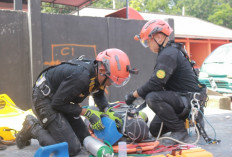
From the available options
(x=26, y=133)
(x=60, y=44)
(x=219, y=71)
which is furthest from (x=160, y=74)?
(x=219, y=71)

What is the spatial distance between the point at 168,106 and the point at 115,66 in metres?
1.13

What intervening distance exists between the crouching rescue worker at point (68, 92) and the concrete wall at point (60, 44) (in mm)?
3545

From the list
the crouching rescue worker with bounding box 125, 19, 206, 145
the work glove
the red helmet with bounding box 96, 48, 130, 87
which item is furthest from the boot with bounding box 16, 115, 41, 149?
the crouching rescue worker with bounding box 125, 19, 206, 145

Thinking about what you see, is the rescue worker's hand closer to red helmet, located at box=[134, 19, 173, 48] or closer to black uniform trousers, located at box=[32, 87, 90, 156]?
black uniform trousers, located at box=[32, 87, 90, 156]

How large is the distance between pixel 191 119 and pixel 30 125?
251cm

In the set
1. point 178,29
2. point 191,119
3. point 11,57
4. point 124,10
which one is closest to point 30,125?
point 191,119

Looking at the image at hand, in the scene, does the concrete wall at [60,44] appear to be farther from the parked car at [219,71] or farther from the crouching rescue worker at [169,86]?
the crouching rescue worker at [169,86]

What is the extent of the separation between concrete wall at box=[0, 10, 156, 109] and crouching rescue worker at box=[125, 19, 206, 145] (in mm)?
3930

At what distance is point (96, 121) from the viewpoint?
12.4 ft

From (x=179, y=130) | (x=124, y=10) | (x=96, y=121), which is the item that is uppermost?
(x=124, y=10)

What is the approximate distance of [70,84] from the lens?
3643mm

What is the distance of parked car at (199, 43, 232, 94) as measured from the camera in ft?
31.9

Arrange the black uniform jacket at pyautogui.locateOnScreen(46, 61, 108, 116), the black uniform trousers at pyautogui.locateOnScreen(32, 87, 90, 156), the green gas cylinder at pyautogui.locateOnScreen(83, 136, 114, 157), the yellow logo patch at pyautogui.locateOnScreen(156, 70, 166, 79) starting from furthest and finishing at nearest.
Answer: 1. the yellow logo patch at pyautogui.locateOnScreen(156, 70, 166, 79)
2. the black uniform trousers at pyautogui.locateOnScreen(32, 87, 90, 156)
3. the black uniform jacket at pyautogui.locateOnScreen(46, 61, 108, 116)
4. the green gas cylinder at pyautogui.locateOnScreen(83, 136, 114, 157)

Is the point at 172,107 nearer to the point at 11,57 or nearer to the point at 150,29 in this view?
the point at 150,29
